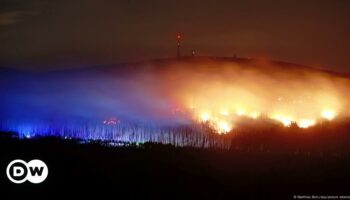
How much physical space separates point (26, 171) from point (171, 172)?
10.7 ft

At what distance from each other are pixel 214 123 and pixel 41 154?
11055 millimetres

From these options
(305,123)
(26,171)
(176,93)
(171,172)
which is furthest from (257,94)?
(26,171)

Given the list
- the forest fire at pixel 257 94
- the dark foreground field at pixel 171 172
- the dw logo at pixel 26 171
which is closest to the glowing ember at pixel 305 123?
the forest fire at pixel 257 94

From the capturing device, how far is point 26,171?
10.7m

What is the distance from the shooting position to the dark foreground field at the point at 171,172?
34.1ft

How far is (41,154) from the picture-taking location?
12.5m

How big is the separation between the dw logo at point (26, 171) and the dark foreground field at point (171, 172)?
0.47ft

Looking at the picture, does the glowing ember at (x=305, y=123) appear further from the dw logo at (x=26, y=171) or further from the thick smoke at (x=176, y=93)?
the dw logo at (x=26, y=171)

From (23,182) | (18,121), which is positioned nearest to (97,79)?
(18,121)

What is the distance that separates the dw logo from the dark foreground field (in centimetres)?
14

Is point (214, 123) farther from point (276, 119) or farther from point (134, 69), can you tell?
point (134, 69)

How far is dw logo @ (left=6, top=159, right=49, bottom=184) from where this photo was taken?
10477 millimetres

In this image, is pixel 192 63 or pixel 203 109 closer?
pixel 203 109

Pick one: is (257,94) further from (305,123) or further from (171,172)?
(171,172)
